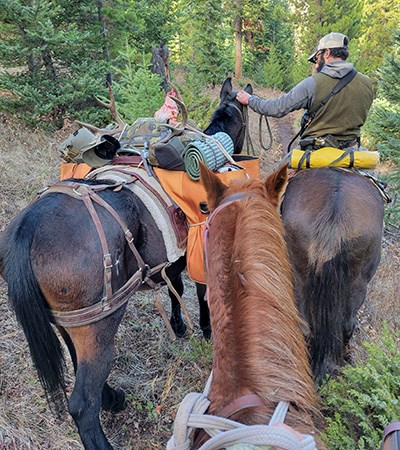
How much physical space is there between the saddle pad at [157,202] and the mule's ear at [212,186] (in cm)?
95

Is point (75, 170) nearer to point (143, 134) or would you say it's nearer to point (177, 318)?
point (143, 134)

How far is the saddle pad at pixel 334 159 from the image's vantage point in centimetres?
308

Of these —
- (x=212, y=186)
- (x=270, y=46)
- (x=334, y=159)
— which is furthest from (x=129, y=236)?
(x=270, y=46)

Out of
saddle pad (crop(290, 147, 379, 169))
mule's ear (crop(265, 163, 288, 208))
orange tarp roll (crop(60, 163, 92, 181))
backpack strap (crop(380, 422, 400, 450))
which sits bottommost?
orange tarp roll (crop(60, 163, 92, 181))

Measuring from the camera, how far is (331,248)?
2596 mm

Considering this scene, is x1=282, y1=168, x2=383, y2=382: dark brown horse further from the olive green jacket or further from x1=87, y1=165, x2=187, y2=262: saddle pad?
x1=87, y1=165, x2=187, y2=262: saddle pad

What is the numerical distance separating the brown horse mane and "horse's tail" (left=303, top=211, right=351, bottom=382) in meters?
1.27

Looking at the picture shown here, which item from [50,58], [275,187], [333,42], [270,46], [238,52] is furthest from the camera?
[270,46]

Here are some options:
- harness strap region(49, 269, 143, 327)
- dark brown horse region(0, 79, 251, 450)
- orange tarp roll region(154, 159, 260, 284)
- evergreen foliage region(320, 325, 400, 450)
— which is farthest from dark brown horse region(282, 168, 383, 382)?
dark brown horse region(0, 79, 251, 450)

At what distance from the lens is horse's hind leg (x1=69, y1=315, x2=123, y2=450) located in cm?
208

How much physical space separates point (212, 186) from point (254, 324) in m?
0.78

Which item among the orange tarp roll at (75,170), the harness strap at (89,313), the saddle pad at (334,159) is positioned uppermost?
the saddle pad at (334,159)

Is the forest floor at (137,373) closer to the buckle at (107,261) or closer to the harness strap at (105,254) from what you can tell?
the harness strap at (105,254)

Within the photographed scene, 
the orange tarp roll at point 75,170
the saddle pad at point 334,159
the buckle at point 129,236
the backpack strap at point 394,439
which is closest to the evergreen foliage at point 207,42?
the saddle pad at point 334,159
